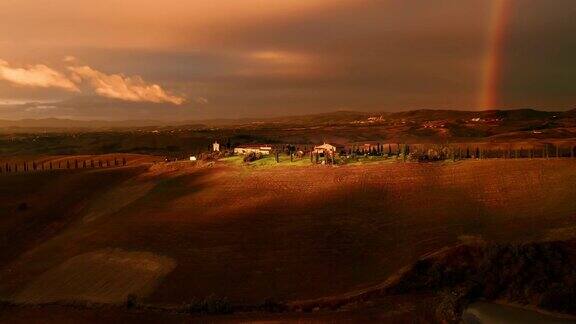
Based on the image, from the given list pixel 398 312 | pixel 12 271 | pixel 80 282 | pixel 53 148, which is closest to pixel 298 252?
pixel 398 312

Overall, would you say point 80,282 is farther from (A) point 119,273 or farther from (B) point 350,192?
(B) point 350,192

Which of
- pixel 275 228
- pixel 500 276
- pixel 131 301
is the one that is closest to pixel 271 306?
pixel 131 301

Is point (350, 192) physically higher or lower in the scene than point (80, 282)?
higher

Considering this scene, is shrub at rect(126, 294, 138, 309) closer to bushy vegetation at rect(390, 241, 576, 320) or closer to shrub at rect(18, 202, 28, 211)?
bushy vegetation at rect(390, 241, 576, 320)

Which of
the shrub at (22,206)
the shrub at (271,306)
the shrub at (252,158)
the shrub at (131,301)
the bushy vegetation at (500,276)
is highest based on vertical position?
the shrub at (252,158)

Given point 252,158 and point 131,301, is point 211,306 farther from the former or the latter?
point 252,158

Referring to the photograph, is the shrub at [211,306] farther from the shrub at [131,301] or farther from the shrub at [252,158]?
the shrub at [252,158]

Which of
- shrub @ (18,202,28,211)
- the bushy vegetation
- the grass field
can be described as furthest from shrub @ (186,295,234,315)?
shrub @ (18,202,28,211)

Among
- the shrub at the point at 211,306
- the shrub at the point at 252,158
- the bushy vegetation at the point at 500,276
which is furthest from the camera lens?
the shrub at the point at 252,158

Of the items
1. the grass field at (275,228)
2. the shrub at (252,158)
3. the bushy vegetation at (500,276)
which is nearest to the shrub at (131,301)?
the grass field at (275,228)
